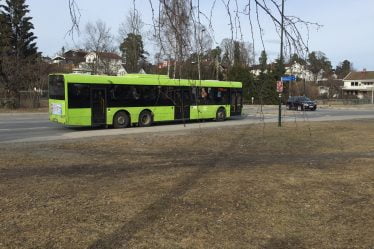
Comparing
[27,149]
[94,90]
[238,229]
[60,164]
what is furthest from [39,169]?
[94,90]

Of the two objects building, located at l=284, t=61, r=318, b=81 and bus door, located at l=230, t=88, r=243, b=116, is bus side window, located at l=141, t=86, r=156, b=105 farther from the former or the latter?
building, located at l=284, t=61, r=318, b=81

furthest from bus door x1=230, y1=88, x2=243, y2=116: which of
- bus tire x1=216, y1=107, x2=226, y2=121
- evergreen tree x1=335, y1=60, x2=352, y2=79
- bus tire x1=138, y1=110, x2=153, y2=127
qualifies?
evergreen tree x1=335, y1=60, x2=352, y2=79

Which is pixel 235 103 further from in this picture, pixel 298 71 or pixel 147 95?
pixel 298 71

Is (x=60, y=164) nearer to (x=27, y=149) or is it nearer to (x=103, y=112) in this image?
(x=27, y=149)

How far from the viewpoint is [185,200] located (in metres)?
6.59

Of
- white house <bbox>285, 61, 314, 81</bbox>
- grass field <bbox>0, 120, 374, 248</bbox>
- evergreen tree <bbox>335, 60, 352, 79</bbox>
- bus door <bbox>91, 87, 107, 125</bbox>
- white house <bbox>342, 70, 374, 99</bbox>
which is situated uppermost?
evergreen tree <bbox>335, 60, 352, 79</bbox>

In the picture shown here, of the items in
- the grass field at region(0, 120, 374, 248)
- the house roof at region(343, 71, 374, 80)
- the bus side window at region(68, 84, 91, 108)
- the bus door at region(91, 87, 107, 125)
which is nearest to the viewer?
the grass field at region(0, 120, 374, 248)

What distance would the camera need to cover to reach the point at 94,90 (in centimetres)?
2155

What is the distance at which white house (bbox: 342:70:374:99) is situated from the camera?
112750 millimetres

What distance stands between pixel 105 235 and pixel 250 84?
240 cm

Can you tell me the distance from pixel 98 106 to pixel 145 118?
3.04m

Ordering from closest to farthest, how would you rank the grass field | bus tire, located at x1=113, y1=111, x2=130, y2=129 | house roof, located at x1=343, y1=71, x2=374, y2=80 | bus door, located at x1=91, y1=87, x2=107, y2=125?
the grass field, bus door, located at x1=91, y1=87, x2=107, y2=125, bus tire, located at x1=113, y1=111, x2=130, y2=129, house roof, located at x1=343, y1=71, x2=374, y2=80

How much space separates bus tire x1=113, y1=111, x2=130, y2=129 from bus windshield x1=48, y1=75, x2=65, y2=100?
9.35 feet

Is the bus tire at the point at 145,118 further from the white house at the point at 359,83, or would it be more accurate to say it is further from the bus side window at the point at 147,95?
the white house at the point at 359,83
